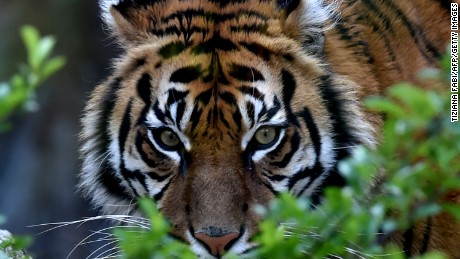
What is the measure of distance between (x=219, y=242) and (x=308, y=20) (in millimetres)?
794

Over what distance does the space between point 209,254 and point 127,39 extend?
0.87 meters

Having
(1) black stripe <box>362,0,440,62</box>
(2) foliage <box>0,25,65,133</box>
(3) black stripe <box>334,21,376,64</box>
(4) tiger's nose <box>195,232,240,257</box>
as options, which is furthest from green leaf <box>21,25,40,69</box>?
(1) black stripe <box>362,0,440,62</box>

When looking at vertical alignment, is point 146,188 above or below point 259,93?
below

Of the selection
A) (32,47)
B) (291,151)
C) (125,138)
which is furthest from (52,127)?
(32,47)

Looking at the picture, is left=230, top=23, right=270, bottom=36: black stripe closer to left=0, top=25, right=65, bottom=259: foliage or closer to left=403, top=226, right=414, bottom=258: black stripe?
left=403, top=226, right=414, bottom=258: black stripe

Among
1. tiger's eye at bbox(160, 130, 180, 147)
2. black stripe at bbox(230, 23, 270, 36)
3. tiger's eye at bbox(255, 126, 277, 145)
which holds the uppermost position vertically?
black stripe at bbox(230, 23, 270, 36)

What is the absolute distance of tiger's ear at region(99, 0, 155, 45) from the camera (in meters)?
3.14

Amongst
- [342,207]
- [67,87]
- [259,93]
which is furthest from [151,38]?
[67,87]

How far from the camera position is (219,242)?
104 inches

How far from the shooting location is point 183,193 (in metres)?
2.86

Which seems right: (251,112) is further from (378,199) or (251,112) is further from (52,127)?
(52,127)

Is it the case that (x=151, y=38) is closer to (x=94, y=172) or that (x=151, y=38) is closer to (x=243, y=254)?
(x=94, y=172)

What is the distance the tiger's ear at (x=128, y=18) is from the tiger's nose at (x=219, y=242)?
2.62ft

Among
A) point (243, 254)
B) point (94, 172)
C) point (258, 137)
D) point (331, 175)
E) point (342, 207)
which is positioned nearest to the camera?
point (342, 207)
